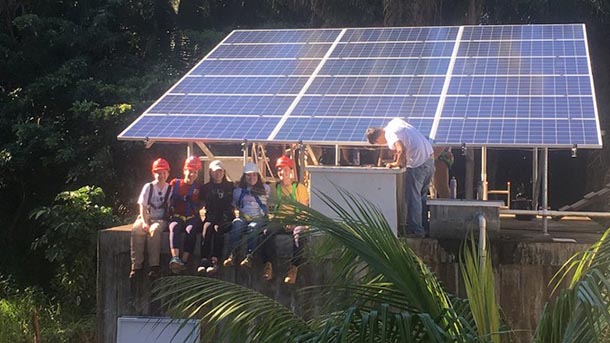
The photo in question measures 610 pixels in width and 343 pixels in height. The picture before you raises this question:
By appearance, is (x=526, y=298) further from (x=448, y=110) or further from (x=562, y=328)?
(x=562, y=328)

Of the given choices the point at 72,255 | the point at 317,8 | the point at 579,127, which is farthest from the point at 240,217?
the point at 317,8

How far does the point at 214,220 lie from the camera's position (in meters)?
9.79

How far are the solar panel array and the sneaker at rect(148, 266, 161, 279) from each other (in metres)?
1.84

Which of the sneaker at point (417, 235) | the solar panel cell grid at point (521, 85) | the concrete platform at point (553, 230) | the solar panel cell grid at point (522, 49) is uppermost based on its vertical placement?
the solar panel cell grid at point (522, 49)

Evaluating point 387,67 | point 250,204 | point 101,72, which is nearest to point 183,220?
point 250,204

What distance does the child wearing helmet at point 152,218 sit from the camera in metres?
10.1

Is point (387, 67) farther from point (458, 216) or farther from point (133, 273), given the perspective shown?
point (133, 273)

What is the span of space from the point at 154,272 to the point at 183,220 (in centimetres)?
87

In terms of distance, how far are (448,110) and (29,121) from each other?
1132 centimetres

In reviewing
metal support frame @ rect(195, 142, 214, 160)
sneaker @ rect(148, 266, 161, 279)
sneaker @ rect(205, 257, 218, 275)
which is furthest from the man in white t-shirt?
sneaker @ rect(148, 266, 161, 279)

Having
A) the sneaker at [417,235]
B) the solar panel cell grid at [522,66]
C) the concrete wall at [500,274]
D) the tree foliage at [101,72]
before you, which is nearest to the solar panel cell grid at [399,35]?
the solar panel cell grid at [522,66]

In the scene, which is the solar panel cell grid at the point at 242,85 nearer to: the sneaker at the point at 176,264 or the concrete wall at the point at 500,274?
the concrete wall at the point at 500,274

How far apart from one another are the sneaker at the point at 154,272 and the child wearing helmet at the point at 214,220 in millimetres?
734

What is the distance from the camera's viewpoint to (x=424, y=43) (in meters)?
13.9
